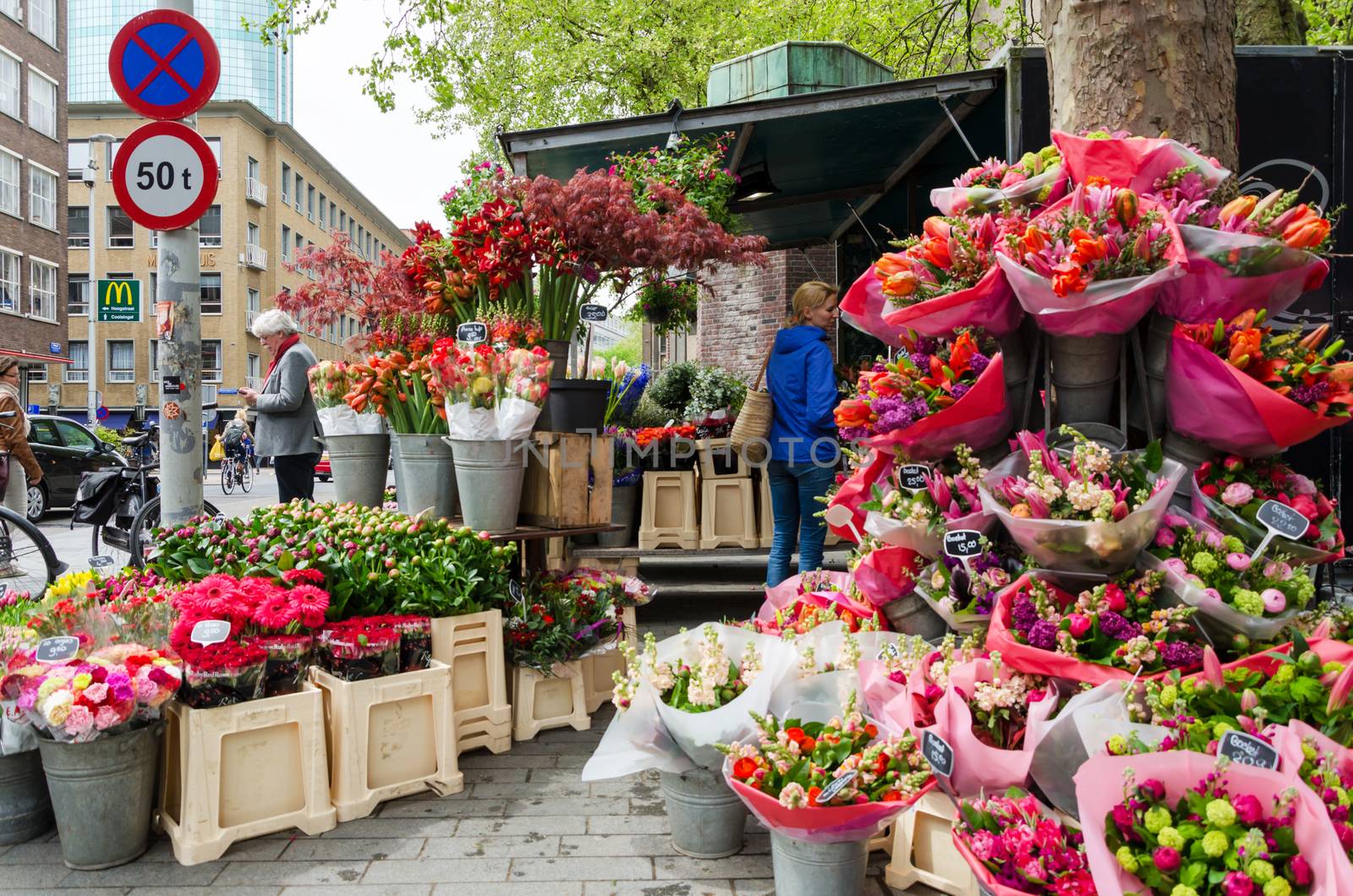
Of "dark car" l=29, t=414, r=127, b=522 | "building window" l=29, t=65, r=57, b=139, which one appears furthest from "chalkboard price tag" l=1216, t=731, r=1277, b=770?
"building window" l=29, t=65, r=57, b=139

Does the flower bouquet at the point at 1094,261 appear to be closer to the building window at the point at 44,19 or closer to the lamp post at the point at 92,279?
the lamp post at the point at 92,279

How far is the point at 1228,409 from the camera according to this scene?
248 centimetres

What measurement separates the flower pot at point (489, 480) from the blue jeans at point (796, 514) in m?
1.72

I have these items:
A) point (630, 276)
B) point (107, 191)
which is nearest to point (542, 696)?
point (630, 276)

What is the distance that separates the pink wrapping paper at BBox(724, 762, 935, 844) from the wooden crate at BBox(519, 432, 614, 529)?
74.1 inches

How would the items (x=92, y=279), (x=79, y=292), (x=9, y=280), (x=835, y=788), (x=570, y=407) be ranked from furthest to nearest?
1. (x=79, y=292)
2. (x=92, y=279)
3. (x=9, y=280)
4. (x=570, y=407)
5. (x=835, y=788)

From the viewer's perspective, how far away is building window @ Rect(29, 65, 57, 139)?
25.0 meters

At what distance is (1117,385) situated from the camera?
9.12ft

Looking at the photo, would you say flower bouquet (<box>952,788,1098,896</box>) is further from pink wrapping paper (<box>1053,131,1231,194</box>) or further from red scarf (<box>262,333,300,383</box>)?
red scarf (<box>262,333,300,383</box>)

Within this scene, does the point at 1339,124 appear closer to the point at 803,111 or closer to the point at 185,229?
the point at 803,111

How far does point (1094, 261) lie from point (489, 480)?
231 centimetres

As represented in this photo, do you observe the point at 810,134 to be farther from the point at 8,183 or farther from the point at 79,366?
the point at 79,366

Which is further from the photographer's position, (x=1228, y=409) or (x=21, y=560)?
(x=21, y=560)

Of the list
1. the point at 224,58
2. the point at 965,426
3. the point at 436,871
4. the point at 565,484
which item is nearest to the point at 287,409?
the point at 565,484
